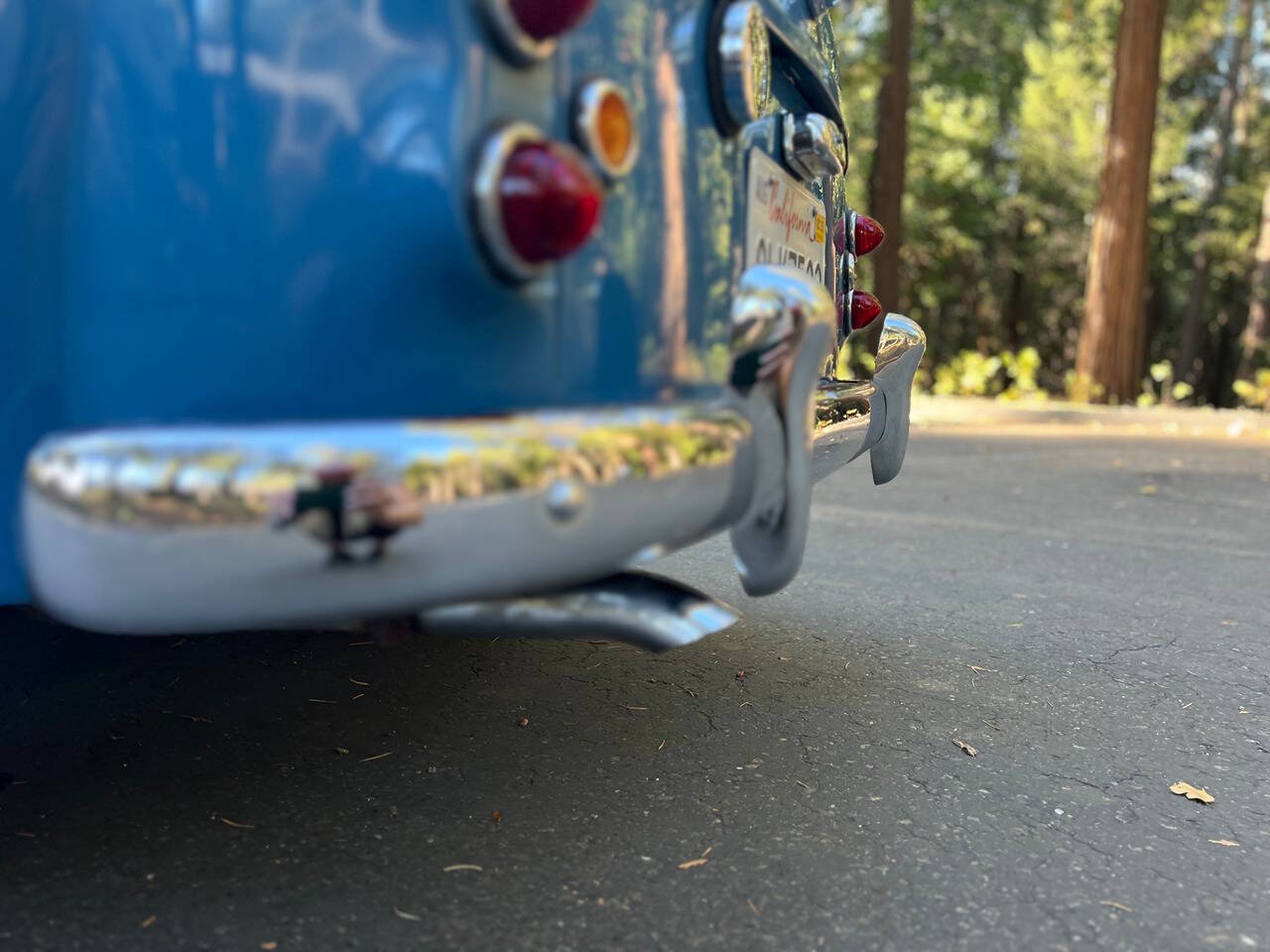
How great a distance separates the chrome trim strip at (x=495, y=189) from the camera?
1301mm

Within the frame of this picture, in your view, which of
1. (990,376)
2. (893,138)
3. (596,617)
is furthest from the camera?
(990,376)

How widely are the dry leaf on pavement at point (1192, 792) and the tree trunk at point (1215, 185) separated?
24938 millimetres

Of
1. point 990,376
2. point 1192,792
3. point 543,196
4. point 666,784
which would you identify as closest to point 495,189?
point 543,196

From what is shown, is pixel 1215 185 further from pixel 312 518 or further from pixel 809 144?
pixel 312 518

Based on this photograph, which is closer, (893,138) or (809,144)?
(809,144)

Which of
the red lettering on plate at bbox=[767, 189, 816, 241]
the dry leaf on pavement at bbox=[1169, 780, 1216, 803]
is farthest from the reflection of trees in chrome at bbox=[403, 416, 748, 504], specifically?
the dry leaf on pavement at bbox=[1169, 780, 1216, 803]

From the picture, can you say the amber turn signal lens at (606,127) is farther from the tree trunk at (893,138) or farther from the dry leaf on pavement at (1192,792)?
the tree trunk at (893,138)

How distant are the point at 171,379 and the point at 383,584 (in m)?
0.37

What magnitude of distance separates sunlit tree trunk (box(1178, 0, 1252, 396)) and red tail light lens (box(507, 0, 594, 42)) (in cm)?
2575

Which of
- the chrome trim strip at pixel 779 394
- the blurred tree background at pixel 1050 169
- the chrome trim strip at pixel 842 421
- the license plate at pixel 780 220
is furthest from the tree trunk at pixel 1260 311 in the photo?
the chrome trim strip at pixel 779 394

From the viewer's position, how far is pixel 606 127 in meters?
1.45

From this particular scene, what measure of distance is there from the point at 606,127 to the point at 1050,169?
90.9 ft

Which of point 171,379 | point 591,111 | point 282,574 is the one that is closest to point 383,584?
point 282,574

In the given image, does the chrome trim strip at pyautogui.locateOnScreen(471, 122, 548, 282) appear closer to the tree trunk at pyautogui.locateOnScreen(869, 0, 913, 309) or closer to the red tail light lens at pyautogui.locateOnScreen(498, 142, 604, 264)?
the red tail light lens at pyautogui.locateOnScreen(498, 142, 604, 264)
